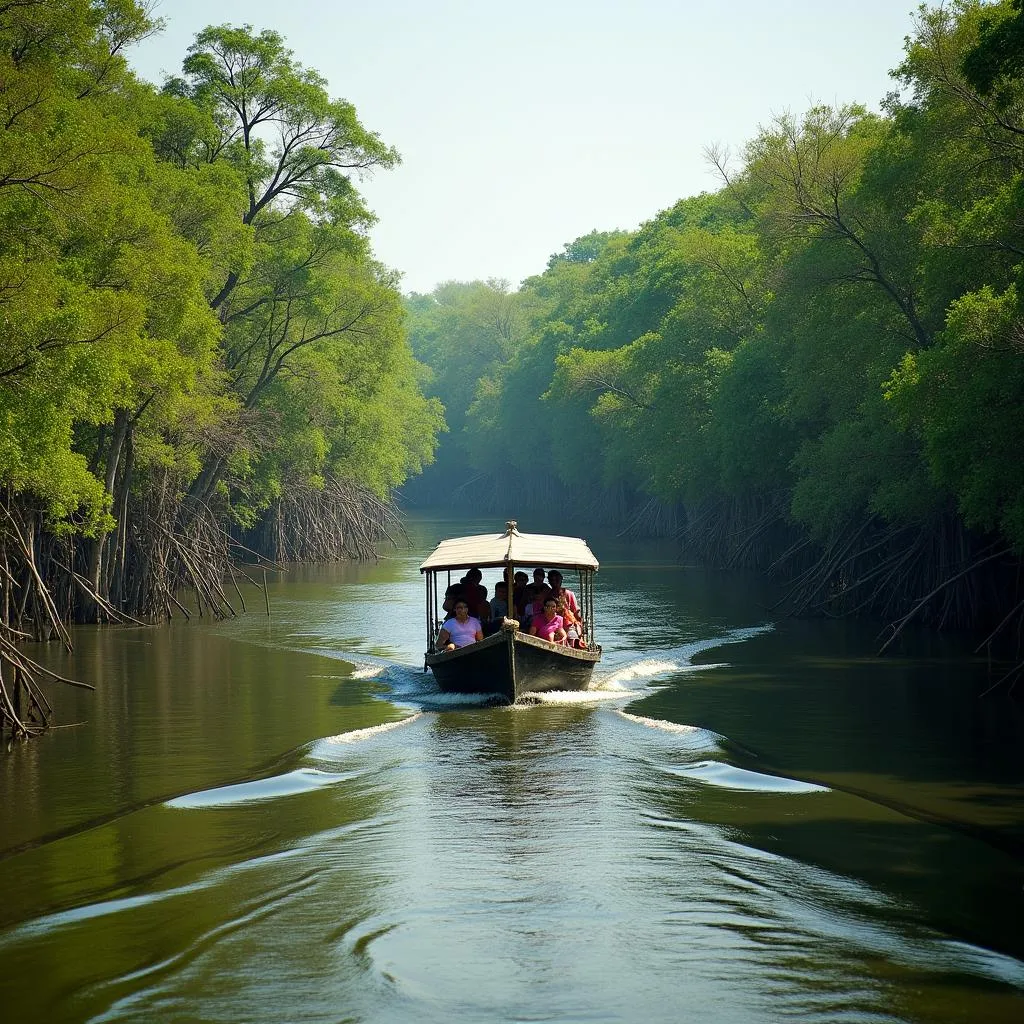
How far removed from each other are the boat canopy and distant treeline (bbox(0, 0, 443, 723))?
18.9 feet

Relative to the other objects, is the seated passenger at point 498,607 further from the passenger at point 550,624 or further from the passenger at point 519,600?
the passenger at point 550,624

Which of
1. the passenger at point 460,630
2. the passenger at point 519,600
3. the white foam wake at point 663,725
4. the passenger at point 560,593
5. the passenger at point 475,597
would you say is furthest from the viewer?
the passenger at point 475,597

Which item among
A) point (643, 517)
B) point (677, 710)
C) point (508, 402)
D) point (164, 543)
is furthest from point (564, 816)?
point (508, 402)

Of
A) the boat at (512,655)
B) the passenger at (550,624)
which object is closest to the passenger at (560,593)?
the boat at (512,655)

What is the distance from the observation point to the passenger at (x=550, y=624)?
67.2 ft

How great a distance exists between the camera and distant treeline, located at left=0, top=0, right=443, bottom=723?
1917 centimetres

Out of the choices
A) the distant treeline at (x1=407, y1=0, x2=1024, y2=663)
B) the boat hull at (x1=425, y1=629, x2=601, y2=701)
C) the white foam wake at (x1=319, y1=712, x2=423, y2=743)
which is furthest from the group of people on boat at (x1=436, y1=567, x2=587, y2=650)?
the distant treeline at (x1=407, y1=0, x2=1024, y2=663)

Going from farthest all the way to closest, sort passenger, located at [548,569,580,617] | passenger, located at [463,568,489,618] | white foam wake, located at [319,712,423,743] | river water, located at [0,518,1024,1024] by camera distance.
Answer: passenger, located at [463,568,489,618] → passenger, located at [548,569,580,617] → white foam wake, located at [319,712,423,743] → river water, located at [0,518,1024,1024]

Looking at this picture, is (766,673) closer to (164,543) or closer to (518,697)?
(518,697)

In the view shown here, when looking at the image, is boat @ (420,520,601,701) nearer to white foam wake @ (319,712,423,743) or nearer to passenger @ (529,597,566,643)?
passenger @ (529,597,566,643)

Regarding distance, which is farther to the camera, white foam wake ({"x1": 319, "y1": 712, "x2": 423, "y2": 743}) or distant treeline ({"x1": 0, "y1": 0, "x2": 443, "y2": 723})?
distant treeline ({"x1": 0, "y1": 0, "x2": 443, "y2": 723})

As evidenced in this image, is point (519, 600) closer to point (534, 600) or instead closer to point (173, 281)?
point (534, 600)

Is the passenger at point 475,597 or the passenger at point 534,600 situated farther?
the passenger at point 475,597

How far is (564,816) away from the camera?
13109mm
